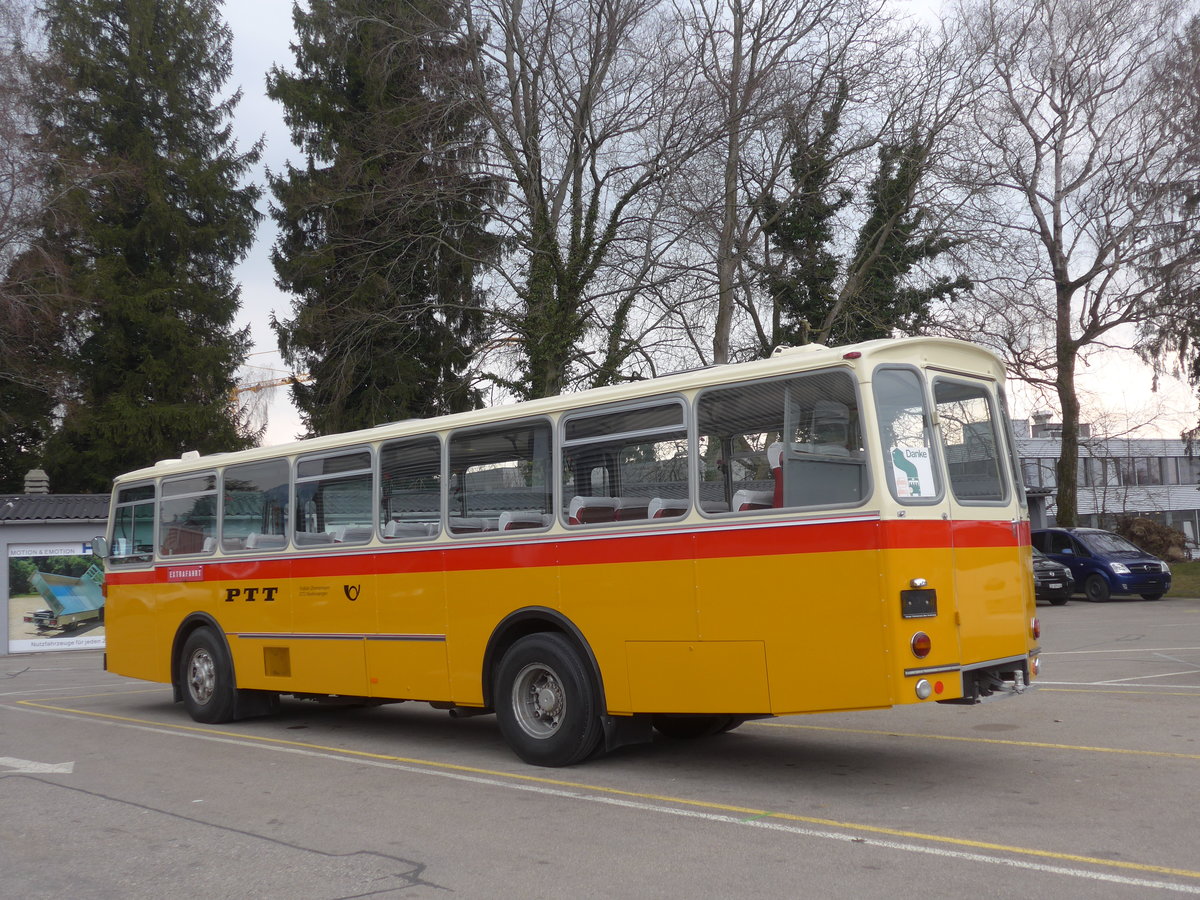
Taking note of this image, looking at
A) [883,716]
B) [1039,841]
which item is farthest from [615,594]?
[883,716]

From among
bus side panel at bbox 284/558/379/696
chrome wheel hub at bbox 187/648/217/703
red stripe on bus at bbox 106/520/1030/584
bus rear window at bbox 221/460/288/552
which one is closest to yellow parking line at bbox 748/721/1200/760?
red stripe on bus at bbox 106/520/1030/584

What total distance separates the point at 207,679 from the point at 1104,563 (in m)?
24.3

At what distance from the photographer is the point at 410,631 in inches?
411

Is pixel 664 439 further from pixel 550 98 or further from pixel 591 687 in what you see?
pixel 550 98

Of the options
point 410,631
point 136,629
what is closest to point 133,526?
point 136,629

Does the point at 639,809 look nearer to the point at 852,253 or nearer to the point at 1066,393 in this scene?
the point at 852,253

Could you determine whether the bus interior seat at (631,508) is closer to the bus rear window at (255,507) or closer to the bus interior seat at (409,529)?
the bus interior seat at (409,529)

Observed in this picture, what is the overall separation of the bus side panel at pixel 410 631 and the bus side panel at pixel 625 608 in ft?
5.32

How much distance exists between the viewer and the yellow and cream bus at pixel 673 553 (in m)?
7.46

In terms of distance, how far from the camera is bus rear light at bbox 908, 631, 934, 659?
726 centimetres

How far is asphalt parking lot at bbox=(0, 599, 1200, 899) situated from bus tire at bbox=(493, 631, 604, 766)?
23 centimetres

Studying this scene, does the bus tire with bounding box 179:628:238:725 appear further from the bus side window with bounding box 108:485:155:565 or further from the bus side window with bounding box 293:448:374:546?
the bus side window with bounding box 293:448:374:546

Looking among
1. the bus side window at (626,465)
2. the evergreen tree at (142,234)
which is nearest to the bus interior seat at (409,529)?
the bus side window at (626,465)

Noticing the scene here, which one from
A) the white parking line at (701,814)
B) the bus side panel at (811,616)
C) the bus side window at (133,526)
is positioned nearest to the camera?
the white parking line at (701,814)
